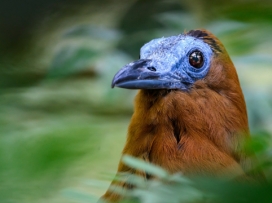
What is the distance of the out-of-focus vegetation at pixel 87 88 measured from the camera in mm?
865

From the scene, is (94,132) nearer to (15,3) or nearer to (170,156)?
(170,156)

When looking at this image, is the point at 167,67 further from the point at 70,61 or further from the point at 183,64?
the point at 70,61

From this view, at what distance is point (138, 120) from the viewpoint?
2.39 m

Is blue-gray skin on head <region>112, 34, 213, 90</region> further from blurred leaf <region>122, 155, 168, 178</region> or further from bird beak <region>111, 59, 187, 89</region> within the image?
blurred leaf <region>122, 155, 168, 178</region>

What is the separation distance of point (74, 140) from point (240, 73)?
2.39 metres

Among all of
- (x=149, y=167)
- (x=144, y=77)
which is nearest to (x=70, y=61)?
(x=144, y=77)

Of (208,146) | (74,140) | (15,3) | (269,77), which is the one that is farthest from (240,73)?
(74,140)

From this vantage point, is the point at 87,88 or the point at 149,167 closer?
the point at 149,167

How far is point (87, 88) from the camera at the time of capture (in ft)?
14.3

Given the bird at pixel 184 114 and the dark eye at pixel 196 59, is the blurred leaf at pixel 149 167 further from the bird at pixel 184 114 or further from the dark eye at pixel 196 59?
the dark eye at pixel 196 59

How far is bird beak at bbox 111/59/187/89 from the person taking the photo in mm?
2232

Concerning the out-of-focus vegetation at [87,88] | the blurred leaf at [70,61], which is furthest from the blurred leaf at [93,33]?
the blurred leaf at [70,61]

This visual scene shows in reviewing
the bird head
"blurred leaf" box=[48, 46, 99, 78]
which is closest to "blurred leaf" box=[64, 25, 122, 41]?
"blurred leaf" box=[48, 46, 99, 78]

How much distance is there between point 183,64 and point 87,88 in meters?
1.85
